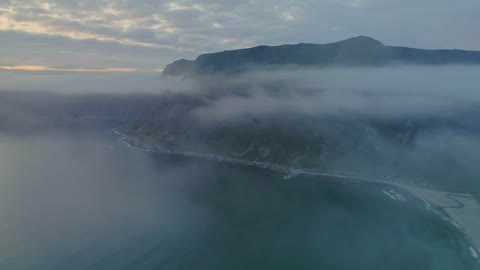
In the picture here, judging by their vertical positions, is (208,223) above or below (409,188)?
above

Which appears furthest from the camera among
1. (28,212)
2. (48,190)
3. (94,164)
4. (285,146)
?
(285,146)

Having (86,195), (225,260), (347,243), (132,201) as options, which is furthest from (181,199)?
(347,243)

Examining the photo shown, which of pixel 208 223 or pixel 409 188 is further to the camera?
pixel 409 188

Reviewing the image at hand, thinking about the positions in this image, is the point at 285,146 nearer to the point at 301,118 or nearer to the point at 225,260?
the point at 301,118

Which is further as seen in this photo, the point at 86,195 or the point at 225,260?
the point at 86,195

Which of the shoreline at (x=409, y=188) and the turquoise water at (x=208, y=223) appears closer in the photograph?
the turquoise water at (x=208, y=223)

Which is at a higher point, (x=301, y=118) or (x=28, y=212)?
(x=301, y=118)

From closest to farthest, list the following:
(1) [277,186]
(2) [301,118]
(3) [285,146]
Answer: (1) [277,186]
(3) [285,146]
(2) [301,118]

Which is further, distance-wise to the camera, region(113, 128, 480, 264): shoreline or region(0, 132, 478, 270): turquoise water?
region(113, 128, 480, 264): shoreline
